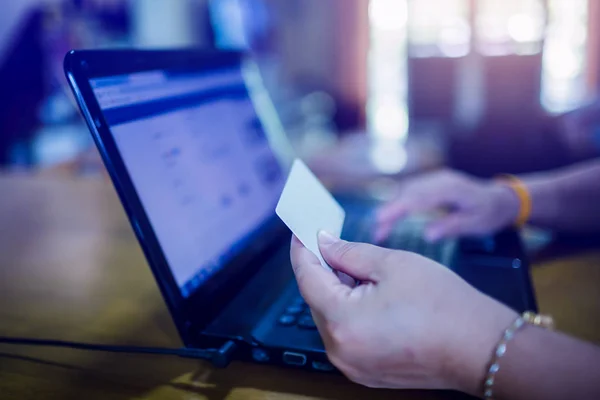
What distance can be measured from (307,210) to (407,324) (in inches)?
4.7

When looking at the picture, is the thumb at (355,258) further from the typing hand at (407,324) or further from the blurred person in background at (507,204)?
the blurred person in background at (507,204)

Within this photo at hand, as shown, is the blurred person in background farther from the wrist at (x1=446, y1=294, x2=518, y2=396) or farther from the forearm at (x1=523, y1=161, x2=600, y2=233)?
the wrist at (x1=446, y1=294, x2=518, y2=396)

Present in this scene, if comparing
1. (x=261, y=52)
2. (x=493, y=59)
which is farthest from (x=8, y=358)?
(x=261, y=52)

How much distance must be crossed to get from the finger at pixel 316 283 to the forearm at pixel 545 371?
117 mm

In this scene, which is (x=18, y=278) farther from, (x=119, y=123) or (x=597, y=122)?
(x=597, y=122)

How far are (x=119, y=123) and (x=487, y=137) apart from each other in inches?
75.3

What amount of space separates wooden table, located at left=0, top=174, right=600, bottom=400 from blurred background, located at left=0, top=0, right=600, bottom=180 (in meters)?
0.46

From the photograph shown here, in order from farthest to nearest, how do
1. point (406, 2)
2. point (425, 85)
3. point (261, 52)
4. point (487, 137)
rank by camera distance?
1. point (406, 2)
2. point (261, 52)
3. point (425, 85)
4. point (487, 137)

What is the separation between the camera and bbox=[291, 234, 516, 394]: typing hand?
330 millimetres

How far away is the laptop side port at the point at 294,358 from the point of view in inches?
15.6

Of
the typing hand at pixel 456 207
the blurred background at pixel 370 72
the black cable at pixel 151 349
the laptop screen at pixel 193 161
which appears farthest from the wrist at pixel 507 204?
the blurred background at pixel 370 72

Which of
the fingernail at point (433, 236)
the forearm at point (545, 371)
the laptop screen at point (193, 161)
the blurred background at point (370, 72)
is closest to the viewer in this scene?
the forearm at point (545, 371)

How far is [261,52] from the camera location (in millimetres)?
3482

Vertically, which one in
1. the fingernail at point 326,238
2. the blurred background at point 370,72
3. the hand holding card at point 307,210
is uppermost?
the hand holding card at point 307,210
